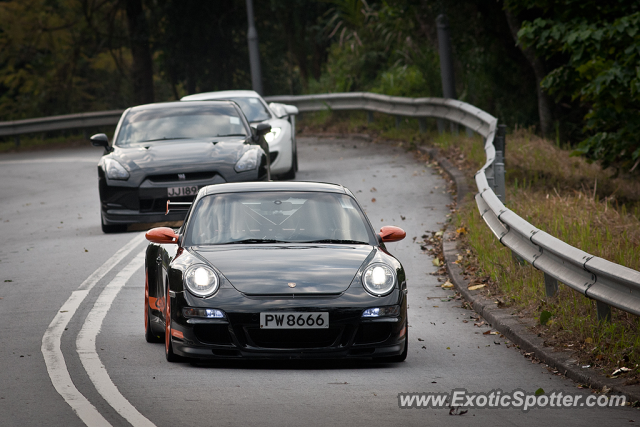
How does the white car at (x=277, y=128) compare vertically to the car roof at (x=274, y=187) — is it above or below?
below

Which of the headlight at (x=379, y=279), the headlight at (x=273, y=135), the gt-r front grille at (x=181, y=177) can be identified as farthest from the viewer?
the headlight at (x=273, y=135)

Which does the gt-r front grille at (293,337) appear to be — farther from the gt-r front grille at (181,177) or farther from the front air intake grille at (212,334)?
the gt-r front grille at (181,177)

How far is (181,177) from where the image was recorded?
13.1 m

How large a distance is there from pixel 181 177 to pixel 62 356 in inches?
240

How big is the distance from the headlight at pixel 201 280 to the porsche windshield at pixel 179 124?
7.50 m

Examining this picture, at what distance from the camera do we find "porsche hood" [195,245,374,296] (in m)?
6.70

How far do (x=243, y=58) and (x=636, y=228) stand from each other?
30.4 m

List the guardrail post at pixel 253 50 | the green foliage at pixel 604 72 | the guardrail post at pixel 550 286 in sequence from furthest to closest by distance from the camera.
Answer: the guardrail post at pixel 253 50 < the green foliage at pixel 604 72 < the guardrail post at pixel 550 286

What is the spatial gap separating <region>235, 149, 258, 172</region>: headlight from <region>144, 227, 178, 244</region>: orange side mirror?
18.9 feet

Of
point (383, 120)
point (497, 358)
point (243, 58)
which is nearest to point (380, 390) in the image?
point (497, 358)

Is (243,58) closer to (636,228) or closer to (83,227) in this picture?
(83,227)

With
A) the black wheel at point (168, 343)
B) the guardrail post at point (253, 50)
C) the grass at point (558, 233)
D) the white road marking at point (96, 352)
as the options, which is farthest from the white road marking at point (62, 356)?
the guardrail post at point (253, 50)

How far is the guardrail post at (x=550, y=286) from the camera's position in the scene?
827cm

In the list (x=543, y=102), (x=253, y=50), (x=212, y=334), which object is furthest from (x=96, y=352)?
(x=253, y=50)
